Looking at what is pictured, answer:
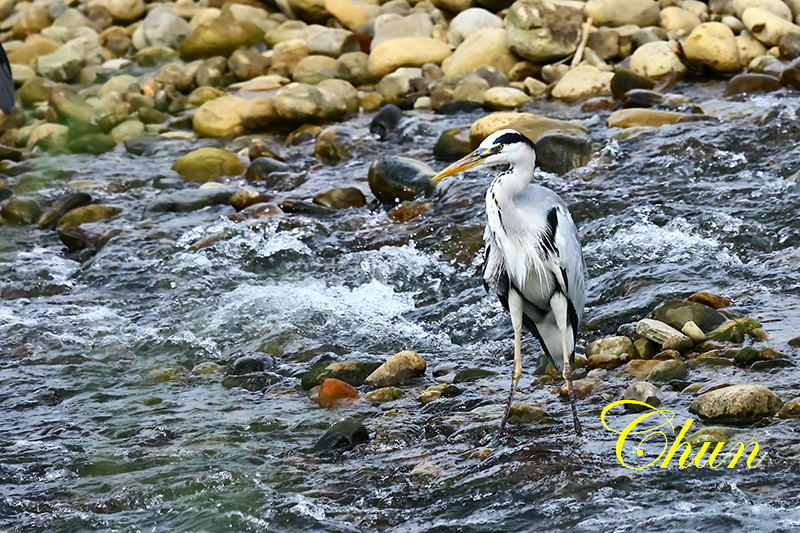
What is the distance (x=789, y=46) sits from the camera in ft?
36.0

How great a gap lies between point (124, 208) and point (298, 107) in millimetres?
2530

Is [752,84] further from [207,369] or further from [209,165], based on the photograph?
[207,369]

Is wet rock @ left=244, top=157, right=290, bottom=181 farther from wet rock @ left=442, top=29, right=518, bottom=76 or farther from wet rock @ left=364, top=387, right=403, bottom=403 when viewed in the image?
wet rock @ left=364, top=387, right=403, bottom=403

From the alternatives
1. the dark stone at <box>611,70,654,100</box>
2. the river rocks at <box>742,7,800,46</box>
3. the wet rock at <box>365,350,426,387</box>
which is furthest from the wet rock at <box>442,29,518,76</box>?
the wet rock at <box>365,350,426,387</box>

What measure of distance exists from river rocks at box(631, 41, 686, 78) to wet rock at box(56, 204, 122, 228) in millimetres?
5377

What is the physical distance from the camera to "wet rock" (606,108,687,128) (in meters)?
9.42

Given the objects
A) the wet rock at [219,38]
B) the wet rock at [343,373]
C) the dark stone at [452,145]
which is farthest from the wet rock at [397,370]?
the wet rock at [219,38]

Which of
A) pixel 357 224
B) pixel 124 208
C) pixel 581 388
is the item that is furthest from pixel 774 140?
pixel 124 208

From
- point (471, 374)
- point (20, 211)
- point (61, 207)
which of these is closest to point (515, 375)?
point (471, 374)

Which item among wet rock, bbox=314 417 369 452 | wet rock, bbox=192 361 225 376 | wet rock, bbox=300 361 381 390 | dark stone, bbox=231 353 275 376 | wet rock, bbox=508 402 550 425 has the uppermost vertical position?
wet rock, bbox=314 417 369 452

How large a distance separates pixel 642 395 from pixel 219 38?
34.6 ft

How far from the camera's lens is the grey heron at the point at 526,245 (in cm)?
519

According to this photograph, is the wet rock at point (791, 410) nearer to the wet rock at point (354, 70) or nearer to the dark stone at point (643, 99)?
the dark stone at point (643, 99)

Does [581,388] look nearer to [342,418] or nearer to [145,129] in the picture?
[342,418]
